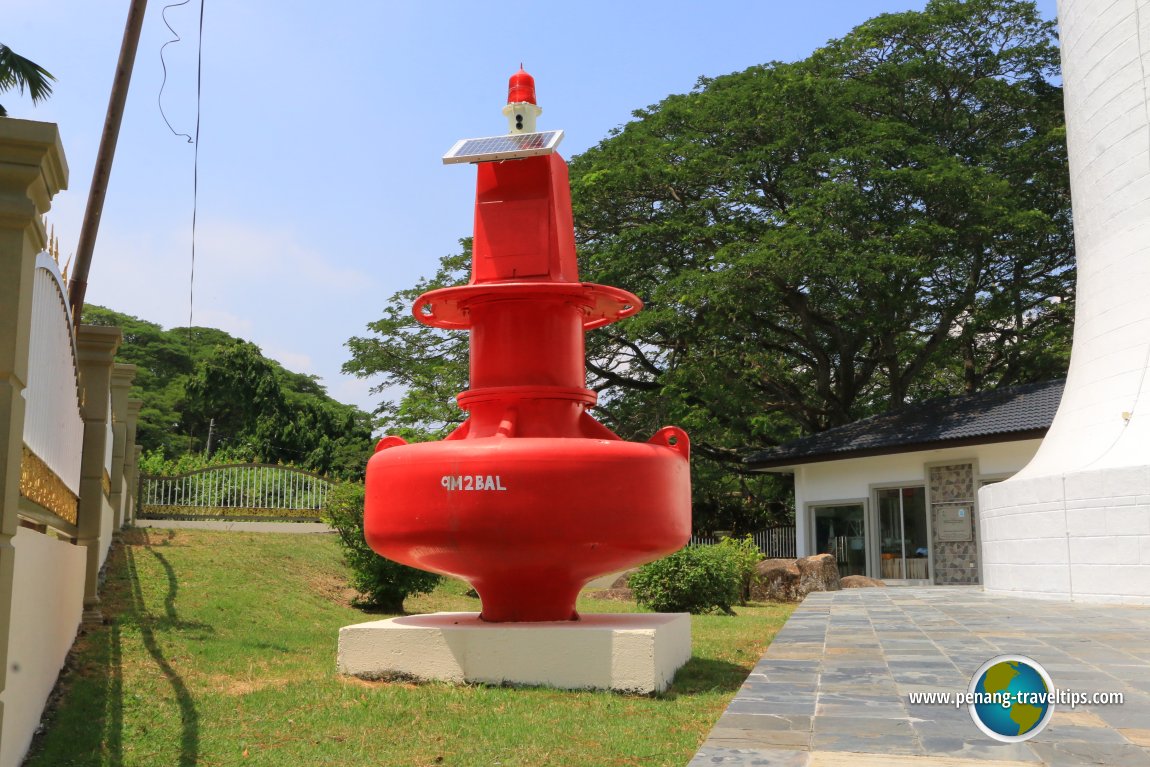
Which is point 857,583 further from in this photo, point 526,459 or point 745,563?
point 526,459

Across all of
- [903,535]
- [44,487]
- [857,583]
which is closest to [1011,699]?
[44,487]

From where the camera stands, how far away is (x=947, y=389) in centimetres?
3114

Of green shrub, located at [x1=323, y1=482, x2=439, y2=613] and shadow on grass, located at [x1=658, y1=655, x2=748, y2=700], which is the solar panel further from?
green shrub, located at [x1=323, y1=482, x2=439, y2=613]

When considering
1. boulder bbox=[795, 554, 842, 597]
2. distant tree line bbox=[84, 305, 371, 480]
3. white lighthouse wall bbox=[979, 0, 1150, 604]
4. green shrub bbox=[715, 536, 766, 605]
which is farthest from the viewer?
distant tree line bbox=[84, 305, 371, 480]

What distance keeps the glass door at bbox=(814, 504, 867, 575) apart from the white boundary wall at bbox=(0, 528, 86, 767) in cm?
1842

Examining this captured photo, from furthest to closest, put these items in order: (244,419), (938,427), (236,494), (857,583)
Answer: (244,419) < (938,427) < (236,494) < (857,583)

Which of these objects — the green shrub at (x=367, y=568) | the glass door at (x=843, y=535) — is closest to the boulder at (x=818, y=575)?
the glass door at (x=843, y=535)

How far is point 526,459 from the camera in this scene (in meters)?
6.92

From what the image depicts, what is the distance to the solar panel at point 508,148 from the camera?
7.75 meters

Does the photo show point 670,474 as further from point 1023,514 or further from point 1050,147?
point 1050,147

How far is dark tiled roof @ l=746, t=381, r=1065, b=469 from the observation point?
19.6 m

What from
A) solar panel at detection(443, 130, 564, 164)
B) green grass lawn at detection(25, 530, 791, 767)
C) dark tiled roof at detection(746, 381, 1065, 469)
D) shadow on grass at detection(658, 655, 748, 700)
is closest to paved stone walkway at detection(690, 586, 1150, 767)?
shadow on grass at detection(658, 655, 748, 700)

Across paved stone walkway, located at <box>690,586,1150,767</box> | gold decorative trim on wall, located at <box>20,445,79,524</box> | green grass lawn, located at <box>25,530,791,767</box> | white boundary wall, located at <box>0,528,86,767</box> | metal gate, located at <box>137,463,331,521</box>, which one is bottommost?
green grass lawn, located at <box>25,530,791,767</box>

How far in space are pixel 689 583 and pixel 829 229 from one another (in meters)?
10.6
